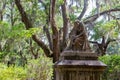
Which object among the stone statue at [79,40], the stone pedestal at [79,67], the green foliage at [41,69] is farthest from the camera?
the green foliage at [41,69]

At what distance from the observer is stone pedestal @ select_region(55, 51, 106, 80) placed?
3.01 m

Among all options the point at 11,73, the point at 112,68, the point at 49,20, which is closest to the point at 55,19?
the point at 49,20

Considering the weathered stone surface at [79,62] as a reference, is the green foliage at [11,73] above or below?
below

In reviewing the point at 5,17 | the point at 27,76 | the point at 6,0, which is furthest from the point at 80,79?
the point at 5,17

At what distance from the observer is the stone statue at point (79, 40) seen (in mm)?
3219

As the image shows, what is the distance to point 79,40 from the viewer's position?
3240 mm

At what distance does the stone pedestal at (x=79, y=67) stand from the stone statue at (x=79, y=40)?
86 millimetres

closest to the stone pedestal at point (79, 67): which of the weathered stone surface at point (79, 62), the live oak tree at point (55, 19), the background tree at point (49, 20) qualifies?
the weathered stone surface at point (79, 62)

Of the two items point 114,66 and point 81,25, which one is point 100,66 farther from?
point 114,66

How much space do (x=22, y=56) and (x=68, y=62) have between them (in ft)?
80.7

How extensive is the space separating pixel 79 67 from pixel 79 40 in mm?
337

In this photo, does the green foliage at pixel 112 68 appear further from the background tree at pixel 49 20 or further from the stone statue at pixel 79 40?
the stone statue at pixel 79 40

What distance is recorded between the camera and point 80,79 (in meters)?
2.99

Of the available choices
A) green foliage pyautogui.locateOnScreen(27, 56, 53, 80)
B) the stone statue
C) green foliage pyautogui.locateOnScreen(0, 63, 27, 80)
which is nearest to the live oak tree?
green foliage pyautogui.locateOnScreen(27, 56, 53, 80)
